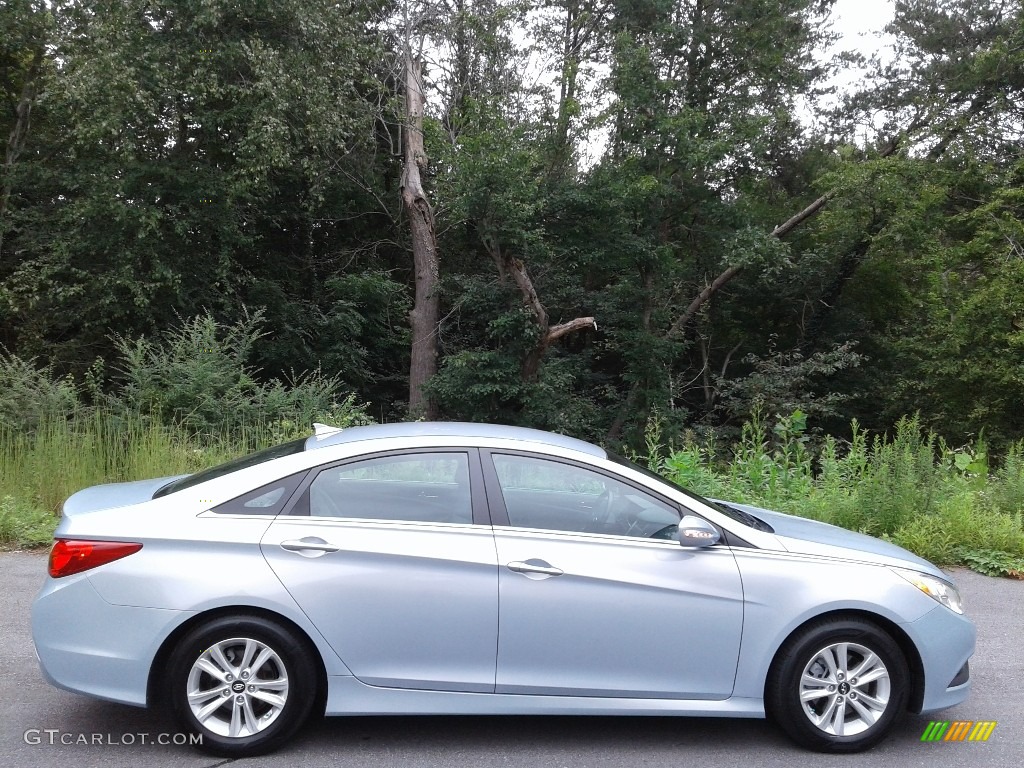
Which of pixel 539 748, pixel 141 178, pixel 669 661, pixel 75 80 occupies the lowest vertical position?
pixel 539 748

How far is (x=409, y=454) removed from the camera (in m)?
4.38

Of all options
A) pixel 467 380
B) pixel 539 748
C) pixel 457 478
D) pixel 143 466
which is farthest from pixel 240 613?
pixel 467 380

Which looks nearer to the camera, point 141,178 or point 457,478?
point 457,478

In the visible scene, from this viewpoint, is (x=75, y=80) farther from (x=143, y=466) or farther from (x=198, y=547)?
(x=198, y=547)

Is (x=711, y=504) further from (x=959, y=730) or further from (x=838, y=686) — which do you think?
(x=959, y=730)

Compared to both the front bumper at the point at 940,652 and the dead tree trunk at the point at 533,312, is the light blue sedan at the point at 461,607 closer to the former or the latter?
the front bumper at the point at 940,652

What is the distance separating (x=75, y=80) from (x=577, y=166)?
12411 millimetres

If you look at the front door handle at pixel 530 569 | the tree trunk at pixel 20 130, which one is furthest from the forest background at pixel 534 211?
the front door handle at pixel 530 569

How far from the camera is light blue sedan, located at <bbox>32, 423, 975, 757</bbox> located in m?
3.99

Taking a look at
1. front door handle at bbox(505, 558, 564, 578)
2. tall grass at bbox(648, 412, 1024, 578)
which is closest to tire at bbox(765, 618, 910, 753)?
front door handle at bbox(505, 558, 564, 578)

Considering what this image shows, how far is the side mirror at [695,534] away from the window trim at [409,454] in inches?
36.6

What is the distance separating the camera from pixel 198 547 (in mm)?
4059

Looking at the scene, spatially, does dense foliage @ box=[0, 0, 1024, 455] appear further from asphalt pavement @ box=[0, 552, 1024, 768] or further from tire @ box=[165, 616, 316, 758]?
tire @ box=[165, 616, 316, 758]

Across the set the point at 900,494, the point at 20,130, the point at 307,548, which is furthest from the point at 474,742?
the point at 20,130
